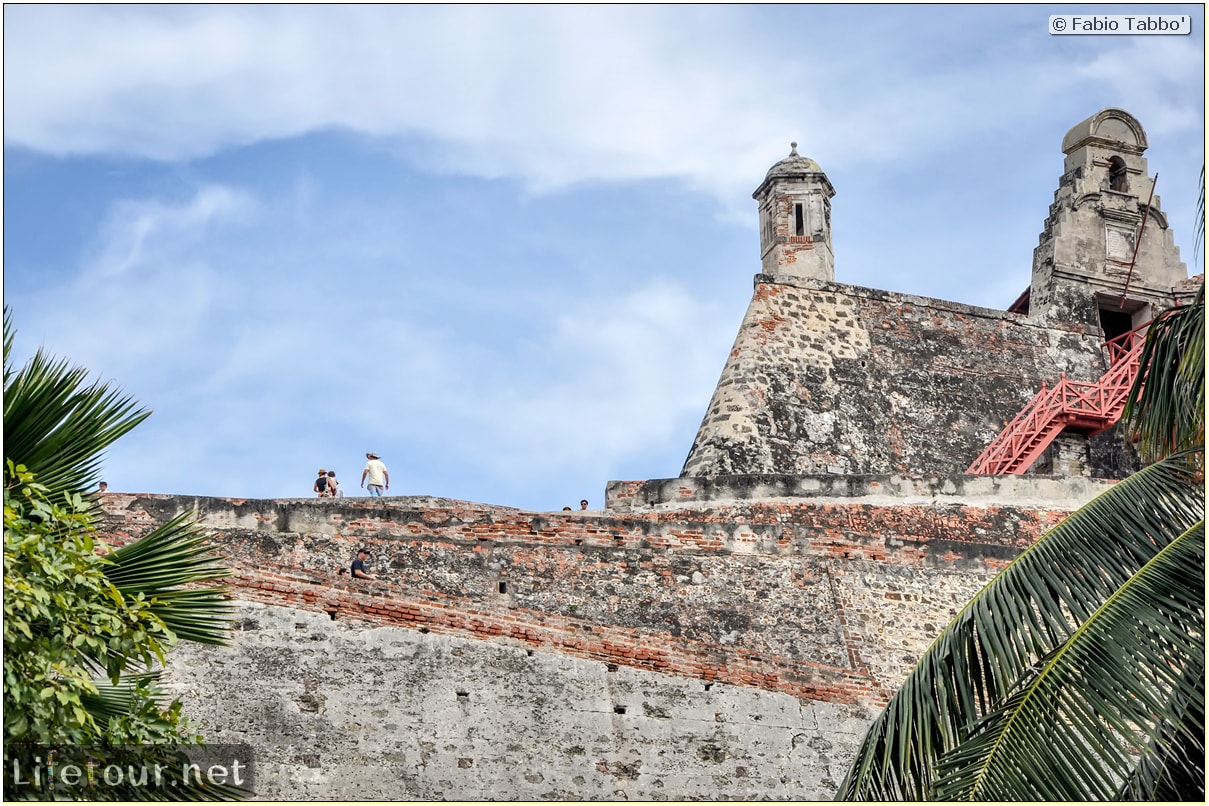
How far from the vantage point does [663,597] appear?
14547 mm

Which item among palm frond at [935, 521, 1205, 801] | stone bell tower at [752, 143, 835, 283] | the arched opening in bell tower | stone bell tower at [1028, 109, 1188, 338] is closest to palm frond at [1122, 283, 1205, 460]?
palm frond at [935, 521, 1205, 801]

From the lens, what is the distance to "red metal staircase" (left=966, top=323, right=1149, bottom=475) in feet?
70.6

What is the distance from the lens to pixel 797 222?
24422mm

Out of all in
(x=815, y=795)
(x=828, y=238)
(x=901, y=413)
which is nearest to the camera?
(x=815, y=795)

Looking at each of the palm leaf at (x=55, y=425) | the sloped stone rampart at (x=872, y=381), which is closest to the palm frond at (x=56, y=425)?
the palm leaf at (x=55, y=425)

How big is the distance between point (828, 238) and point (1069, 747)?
663 inches

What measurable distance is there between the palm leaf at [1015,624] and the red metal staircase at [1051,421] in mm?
12299

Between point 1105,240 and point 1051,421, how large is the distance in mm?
4877

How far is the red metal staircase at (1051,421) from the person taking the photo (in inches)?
847

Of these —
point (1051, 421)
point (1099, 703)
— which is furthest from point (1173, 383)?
point (1051, 421)

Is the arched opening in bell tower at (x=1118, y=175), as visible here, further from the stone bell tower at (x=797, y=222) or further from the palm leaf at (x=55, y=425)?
the palm leaf at (x=55, y=425)

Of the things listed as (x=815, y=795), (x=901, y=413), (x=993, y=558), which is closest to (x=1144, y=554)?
(x=815, y=795)

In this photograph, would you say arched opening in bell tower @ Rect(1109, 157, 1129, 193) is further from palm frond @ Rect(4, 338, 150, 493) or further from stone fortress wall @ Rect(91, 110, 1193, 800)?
palm frond @ Rect(4, 338, 150, 493)

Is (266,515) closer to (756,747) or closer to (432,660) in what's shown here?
(432,660)
